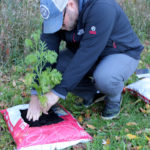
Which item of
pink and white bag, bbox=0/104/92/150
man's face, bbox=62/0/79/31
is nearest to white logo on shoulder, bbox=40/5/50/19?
man's face, bbox=62/0/79/31

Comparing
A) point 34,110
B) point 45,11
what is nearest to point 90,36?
point 45,11

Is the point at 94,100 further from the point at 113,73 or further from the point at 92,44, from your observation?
the point at 92,44

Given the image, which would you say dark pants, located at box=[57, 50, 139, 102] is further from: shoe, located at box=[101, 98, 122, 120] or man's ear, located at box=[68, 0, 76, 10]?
man's ear, located at box=[68, 0, 76, 10]

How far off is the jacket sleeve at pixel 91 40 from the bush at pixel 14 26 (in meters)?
1.61

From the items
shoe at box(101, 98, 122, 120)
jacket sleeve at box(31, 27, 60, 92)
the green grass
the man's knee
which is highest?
jacket sleeve at box(31, 27, 60, 92)

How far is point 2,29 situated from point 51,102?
1.70 metres

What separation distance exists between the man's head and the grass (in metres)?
1.00

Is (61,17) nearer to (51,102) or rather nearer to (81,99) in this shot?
(51,102)

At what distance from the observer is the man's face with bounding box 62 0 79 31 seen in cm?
198

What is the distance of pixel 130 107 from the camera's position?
267 centimetres

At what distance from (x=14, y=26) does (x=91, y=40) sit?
1764mm

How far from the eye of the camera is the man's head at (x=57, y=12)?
188cm

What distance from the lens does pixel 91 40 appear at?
2043mm

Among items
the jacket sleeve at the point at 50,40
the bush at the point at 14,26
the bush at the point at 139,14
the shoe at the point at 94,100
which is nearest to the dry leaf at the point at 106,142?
the shoe at the point at 94,100
